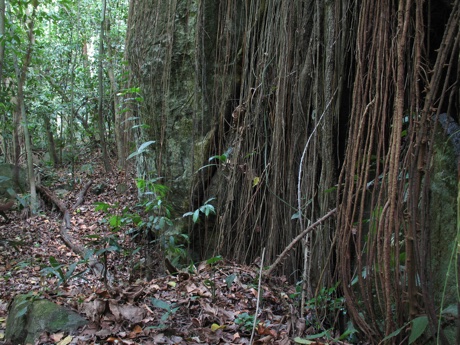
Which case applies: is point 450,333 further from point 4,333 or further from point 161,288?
point 4,333

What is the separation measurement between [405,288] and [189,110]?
9.77 ft

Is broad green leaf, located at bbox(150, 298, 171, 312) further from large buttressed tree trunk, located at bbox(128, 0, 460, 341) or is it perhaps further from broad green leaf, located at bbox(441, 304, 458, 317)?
broad green leaf, located at bbox(441, 304, 458, 317)

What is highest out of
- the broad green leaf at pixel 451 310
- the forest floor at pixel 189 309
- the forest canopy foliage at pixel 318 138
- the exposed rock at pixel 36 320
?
the forest canopy foliage at pixel 318 138

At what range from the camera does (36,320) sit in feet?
7.75

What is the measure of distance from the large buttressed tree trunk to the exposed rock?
1.33 m

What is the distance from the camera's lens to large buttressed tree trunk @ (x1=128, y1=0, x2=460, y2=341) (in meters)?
1.81

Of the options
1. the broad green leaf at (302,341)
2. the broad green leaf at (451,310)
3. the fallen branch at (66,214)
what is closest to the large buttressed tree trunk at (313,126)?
the broad green leaf at (451,310)

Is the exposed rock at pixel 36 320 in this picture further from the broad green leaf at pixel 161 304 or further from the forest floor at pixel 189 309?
the broad green leaf at pixel 161 304

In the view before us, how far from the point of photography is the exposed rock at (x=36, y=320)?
2.28 m

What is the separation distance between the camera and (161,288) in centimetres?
268

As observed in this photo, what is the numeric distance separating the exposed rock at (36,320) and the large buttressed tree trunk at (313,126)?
1325 mm

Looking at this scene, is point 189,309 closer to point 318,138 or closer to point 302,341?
point 302,341

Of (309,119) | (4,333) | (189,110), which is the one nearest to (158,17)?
(189,110)

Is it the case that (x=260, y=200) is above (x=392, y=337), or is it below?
above
